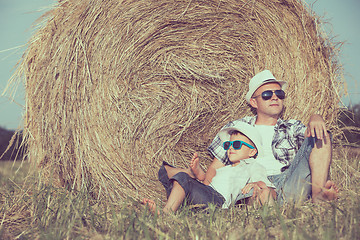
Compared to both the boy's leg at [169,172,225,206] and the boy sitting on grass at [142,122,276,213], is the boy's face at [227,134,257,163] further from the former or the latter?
the boy's leg at [169,172,225,206]

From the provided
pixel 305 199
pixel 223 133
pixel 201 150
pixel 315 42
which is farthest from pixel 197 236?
pixel 315 42

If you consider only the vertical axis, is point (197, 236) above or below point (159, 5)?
below

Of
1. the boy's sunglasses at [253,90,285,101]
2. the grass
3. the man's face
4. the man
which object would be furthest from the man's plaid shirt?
the grass

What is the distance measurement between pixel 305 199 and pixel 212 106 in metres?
1.21

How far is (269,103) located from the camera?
9.10ft

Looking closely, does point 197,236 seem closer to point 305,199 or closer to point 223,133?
point 305,199

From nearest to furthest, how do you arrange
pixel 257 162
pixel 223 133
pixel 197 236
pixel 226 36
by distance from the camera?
pixel 197 236
pixel 257 162
pixel 223 133
pixel 226 36

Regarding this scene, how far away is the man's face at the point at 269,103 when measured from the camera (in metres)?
2.76

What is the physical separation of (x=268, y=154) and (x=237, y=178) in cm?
36

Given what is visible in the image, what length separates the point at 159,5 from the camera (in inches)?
116

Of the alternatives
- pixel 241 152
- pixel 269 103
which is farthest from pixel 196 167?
pixel 269 103

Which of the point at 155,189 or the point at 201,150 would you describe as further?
the point at 201,150

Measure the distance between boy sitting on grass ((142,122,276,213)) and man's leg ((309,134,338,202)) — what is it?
281mm

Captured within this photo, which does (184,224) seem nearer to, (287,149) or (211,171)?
(211,171)
